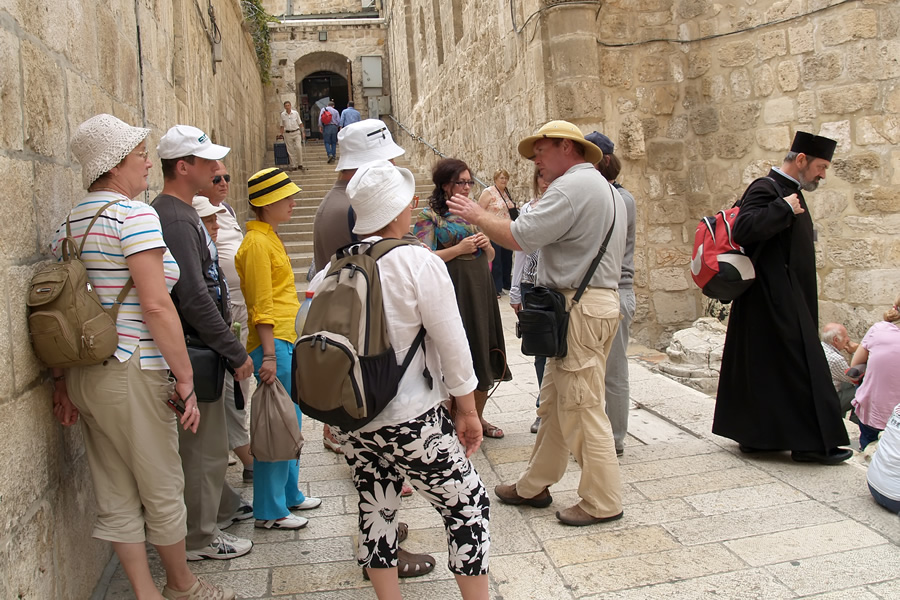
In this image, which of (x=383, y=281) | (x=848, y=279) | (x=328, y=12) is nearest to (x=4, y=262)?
(x=383, y=281)

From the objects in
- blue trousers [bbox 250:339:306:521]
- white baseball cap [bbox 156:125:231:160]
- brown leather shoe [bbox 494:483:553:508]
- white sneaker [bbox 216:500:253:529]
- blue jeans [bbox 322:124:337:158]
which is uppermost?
blue jeans [bbox 322:124:337:158]

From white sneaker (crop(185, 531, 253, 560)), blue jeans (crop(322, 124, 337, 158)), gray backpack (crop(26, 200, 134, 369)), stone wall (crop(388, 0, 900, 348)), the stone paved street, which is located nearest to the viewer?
gray backpack (crop(26, 200, 134, 369))

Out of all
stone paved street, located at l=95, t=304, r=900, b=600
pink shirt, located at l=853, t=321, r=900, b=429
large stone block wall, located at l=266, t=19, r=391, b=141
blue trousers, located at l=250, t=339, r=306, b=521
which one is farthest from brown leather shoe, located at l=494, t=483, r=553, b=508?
large stone block wall, located at l=266, t=19, r=391, b=141

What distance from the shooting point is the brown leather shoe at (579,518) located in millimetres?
3336

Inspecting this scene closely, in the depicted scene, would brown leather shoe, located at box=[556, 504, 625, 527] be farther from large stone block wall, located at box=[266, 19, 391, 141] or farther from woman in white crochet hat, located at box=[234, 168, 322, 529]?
large stone block wall, located at box=[266, 19, 391, 141]

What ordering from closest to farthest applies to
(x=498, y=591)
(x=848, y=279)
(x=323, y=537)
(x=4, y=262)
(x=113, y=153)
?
(x=4, y=262), (x=113, y=153), (x=498, y=591), (x=323, y=537), (x=848, y=279)

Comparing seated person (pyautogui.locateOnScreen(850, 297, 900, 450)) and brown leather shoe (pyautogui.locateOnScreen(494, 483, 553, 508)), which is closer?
brown leather shoe (pyautogui.locateOnScreen(494, 483, 553, 508))

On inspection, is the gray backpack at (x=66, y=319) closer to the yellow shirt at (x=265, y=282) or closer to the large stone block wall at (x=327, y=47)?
the yellow shirt at (x=265, y=282)

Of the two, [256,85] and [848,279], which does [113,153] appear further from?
[256,85]

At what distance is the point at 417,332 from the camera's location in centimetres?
233

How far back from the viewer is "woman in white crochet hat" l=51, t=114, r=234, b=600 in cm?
236

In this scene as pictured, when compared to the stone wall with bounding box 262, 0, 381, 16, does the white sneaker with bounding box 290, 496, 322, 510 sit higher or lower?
lower

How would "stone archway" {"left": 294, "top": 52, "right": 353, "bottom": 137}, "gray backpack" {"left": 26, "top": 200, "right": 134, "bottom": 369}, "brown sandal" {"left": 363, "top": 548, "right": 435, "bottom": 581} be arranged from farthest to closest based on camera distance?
"stone archway" {"left": 294, "top": 52, "right": 353, "bottom": 137} < "brown sandal" {"left": 363, "top": 548, "right": 435, "bottom": 581} < "gray backpack" {"left": 26, "top": 200, "right": 134, "bottom": 369}

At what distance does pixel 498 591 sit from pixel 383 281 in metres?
1.33
